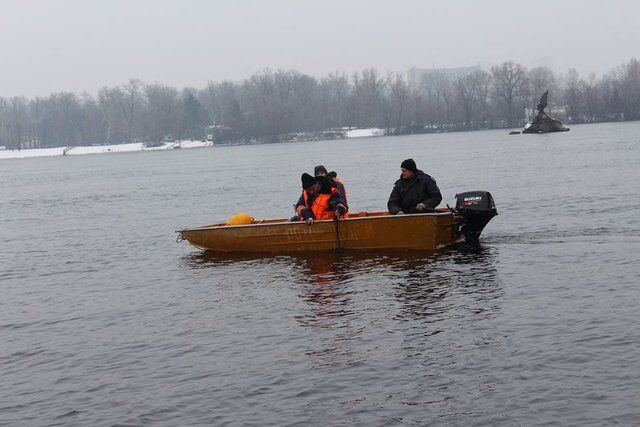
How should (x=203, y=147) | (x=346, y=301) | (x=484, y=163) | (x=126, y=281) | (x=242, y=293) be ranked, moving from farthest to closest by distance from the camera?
1. (x=203, y=147)
2. (x=484, y=163)
3. (x=126, y=281)
4. (x=242, y=293)
5. (x=346, y=301)

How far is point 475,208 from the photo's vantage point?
1928cm

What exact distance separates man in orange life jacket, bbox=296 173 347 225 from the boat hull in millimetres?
232

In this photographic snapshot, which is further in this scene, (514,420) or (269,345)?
(269,345)

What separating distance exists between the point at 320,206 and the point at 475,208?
3.39m

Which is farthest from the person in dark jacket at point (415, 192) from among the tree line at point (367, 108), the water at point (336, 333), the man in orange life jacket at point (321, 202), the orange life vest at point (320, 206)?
the tree line at point (367, 108)

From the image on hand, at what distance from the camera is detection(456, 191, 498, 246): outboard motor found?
756 inches

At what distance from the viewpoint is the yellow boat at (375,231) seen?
62.3ft

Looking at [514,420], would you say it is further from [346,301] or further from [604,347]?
[346,301]

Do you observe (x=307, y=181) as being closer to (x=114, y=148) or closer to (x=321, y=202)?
(x=321, y=202)

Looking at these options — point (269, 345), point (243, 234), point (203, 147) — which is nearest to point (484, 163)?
point (243, 234)

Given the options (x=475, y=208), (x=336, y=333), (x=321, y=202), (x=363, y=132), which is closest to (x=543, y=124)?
(x=363, y=132)

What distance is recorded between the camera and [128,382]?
37.8 feet

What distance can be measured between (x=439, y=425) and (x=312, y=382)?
212 centimetres

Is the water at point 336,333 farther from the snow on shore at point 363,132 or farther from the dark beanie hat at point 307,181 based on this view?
the snow on shore at point 363,132
